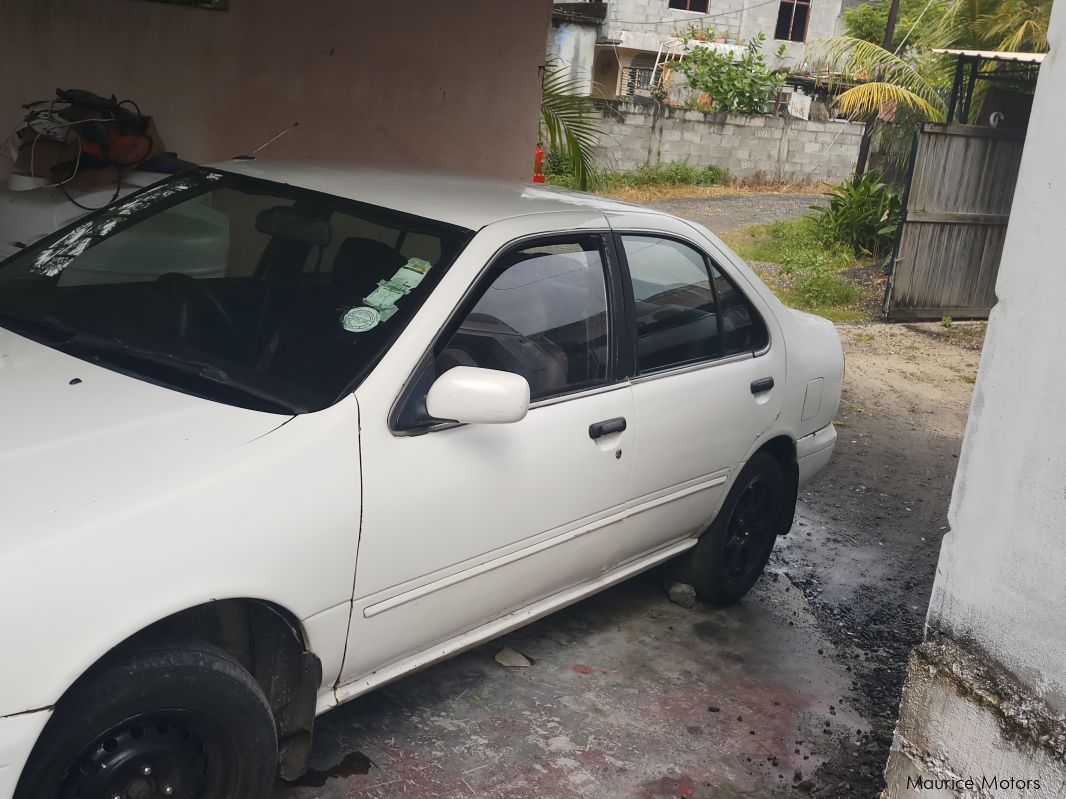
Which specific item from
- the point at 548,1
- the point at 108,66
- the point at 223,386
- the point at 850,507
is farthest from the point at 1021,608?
the point at 548,1

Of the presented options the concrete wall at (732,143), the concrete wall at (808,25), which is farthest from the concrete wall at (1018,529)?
the concrete wall at (808,25)

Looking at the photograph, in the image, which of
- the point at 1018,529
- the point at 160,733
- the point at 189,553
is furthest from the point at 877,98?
the point at 160,733

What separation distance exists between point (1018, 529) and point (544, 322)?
1.59 m

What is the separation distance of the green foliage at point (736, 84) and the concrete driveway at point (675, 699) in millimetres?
18882

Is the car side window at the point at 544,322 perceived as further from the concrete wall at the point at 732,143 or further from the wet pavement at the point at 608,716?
the concrete wall at the point at 732,143

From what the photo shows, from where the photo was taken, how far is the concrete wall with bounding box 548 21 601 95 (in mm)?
26619

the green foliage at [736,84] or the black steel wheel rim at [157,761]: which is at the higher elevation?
the green foliage at [736,84]

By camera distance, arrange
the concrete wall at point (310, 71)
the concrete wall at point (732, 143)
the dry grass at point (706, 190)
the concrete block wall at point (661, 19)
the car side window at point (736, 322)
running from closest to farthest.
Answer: the car side window at point (736, 322), the concrete wall at point (310, 71), the dry grass at point (706, 190), the concrete wall at point (732, 143), the concrete block wall at point (661, 19)

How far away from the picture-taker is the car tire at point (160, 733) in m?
2.29

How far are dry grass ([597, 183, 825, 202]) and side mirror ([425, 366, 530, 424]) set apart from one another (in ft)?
53.2

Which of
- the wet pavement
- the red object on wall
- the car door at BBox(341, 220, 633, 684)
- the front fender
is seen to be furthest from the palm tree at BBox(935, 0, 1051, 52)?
the front fender

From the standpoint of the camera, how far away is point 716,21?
30.2 meters

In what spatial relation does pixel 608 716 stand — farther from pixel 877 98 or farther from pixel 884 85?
pixel 884 85

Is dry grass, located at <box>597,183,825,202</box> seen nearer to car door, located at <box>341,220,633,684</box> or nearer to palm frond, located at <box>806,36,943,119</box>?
palm frond, located at <box>806,36,943,119</box>
